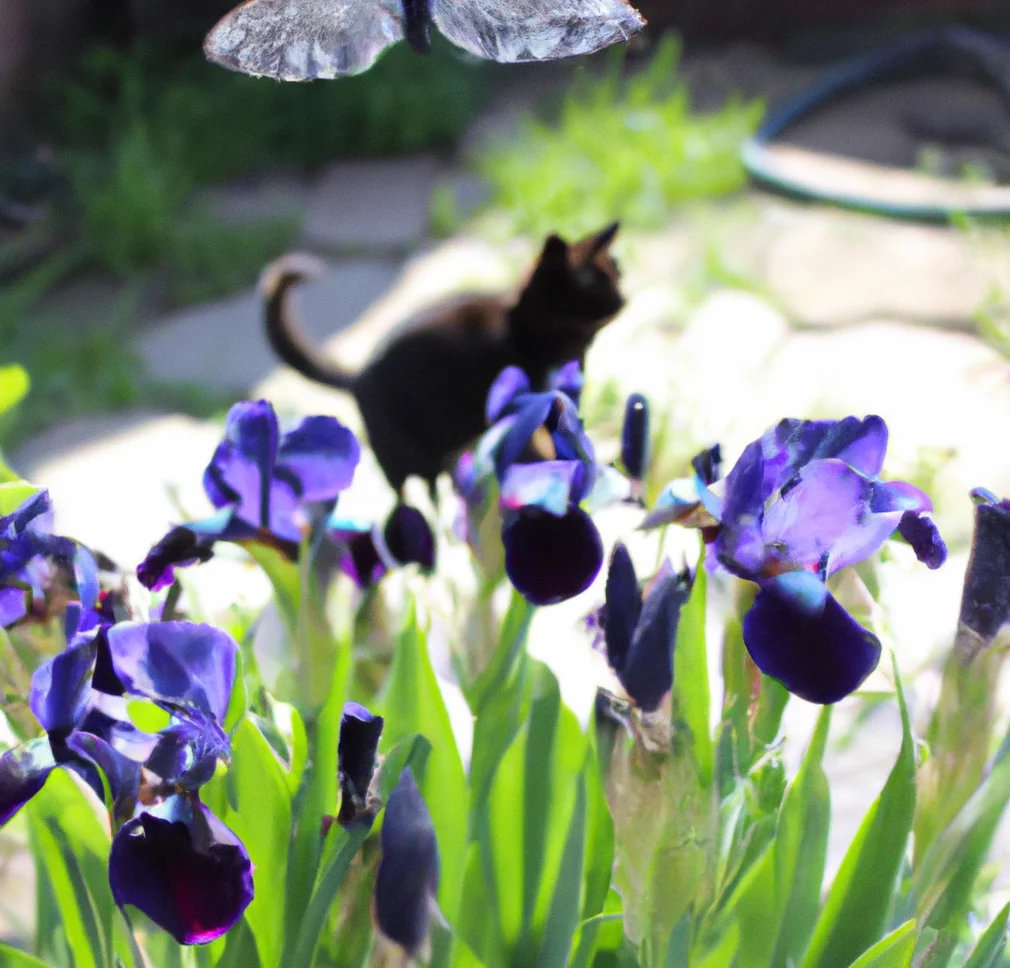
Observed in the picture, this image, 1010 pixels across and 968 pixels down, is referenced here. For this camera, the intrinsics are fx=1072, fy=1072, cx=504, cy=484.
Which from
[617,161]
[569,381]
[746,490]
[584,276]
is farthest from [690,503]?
[617,161]

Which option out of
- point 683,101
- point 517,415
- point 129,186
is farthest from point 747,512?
point 683,101

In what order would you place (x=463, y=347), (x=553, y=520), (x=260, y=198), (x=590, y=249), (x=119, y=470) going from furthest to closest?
(x=260, y=198) < (x=119, y=470) < (x=463, y=347) < (x=590, y=249) < (x=553, y=520)

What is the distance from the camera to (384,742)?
68 cm

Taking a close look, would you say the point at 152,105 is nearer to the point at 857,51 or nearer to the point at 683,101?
the point at 683,101

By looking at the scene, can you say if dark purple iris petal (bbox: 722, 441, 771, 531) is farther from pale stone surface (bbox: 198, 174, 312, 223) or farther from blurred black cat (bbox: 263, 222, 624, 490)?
A: pale stone surface (bbox: 198, 174, 312, 223)

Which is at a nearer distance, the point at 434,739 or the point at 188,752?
the point at 188,752

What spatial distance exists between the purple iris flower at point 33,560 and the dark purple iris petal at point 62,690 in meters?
0.08

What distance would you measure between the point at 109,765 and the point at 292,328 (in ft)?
3.62

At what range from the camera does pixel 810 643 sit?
0.48 metres

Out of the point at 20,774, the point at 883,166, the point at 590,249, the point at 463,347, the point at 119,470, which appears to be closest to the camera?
the point at 20,774

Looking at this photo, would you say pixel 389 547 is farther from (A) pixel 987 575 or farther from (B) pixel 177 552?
(A) pixel 987 575

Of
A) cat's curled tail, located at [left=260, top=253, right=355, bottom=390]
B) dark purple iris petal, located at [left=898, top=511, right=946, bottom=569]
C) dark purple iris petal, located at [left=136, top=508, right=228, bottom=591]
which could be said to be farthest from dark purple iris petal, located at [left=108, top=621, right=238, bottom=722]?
cat's curled tail, located at [left=260, top=253, right=355, bottom=390]

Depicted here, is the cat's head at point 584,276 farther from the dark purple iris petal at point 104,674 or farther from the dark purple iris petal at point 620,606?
the dark purple iris petal at point 104,674

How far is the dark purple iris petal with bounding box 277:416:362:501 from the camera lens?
25.0 inches
